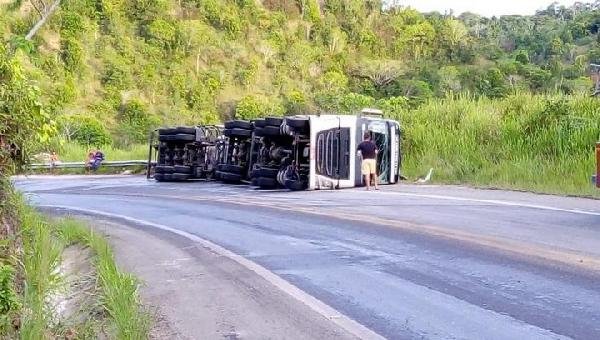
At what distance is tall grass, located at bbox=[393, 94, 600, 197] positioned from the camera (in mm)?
19000

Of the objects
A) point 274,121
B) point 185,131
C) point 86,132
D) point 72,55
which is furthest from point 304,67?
point 274,121

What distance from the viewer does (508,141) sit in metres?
22.8

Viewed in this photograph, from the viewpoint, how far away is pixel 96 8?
65062mm

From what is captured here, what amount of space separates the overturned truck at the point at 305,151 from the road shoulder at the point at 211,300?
32.7 ft

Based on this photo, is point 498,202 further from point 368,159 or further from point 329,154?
point 329,154

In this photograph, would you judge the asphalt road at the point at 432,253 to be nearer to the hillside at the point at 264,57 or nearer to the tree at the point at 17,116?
the tree at the point at 17,116

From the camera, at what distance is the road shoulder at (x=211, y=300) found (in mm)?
5875

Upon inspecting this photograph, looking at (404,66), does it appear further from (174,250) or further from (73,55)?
(174,250)

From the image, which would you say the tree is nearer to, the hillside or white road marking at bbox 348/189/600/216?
white road marking at bbox 348/189/600/216

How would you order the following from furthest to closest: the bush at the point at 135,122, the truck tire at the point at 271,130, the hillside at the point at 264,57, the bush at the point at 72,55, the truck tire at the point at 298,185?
1. the bush at the point at 72,55
2. the hillside at the point at 264,57
3. the bush at the point at 135,122
4. the truck tire at the point at 271,130
5. the truck tire at the point at 298,185

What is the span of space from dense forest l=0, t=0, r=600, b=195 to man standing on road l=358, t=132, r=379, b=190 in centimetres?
377

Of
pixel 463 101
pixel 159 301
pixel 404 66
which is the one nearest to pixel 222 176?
pixel 463 101

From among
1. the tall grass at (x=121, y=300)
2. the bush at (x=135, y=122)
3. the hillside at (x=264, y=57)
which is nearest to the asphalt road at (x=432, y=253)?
the tall grass at (x=121, y=300)

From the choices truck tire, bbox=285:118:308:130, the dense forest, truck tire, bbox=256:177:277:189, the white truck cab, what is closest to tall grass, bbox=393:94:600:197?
the dense forest
